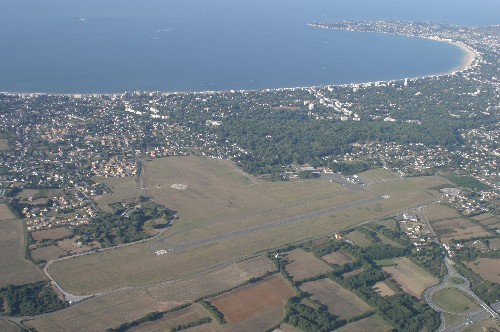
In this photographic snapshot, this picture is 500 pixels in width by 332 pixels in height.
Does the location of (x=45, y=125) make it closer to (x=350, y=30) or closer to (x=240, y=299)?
(x=240, y=299)

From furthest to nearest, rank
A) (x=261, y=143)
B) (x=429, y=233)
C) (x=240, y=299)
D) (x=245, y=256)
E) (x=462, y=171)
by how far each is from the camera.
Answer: (x=261, y=143), (x=462, y=171), (x=429, y=233), (x=245, y=256), (x=240, y=299)

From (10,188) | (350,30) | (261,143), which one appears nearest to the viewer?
(10,188)

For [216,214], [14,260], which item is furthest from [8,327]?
[216,214]

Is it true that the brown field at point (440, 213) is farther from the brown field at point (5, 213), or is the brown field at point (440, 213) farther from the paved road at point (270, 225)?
the brown field at point (5, 213)

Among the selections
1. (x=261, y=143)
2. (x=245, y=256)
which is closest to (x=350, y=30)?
(x=261, y=143)

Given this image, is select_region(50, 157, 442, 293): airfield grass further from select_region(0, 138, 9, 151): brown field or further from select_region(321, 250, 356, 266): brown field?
select_region(0, 138, 9, 151): brown field

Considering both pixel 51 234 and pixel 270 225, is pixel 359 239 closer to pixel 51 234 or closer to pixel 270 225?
pixel 270 225
